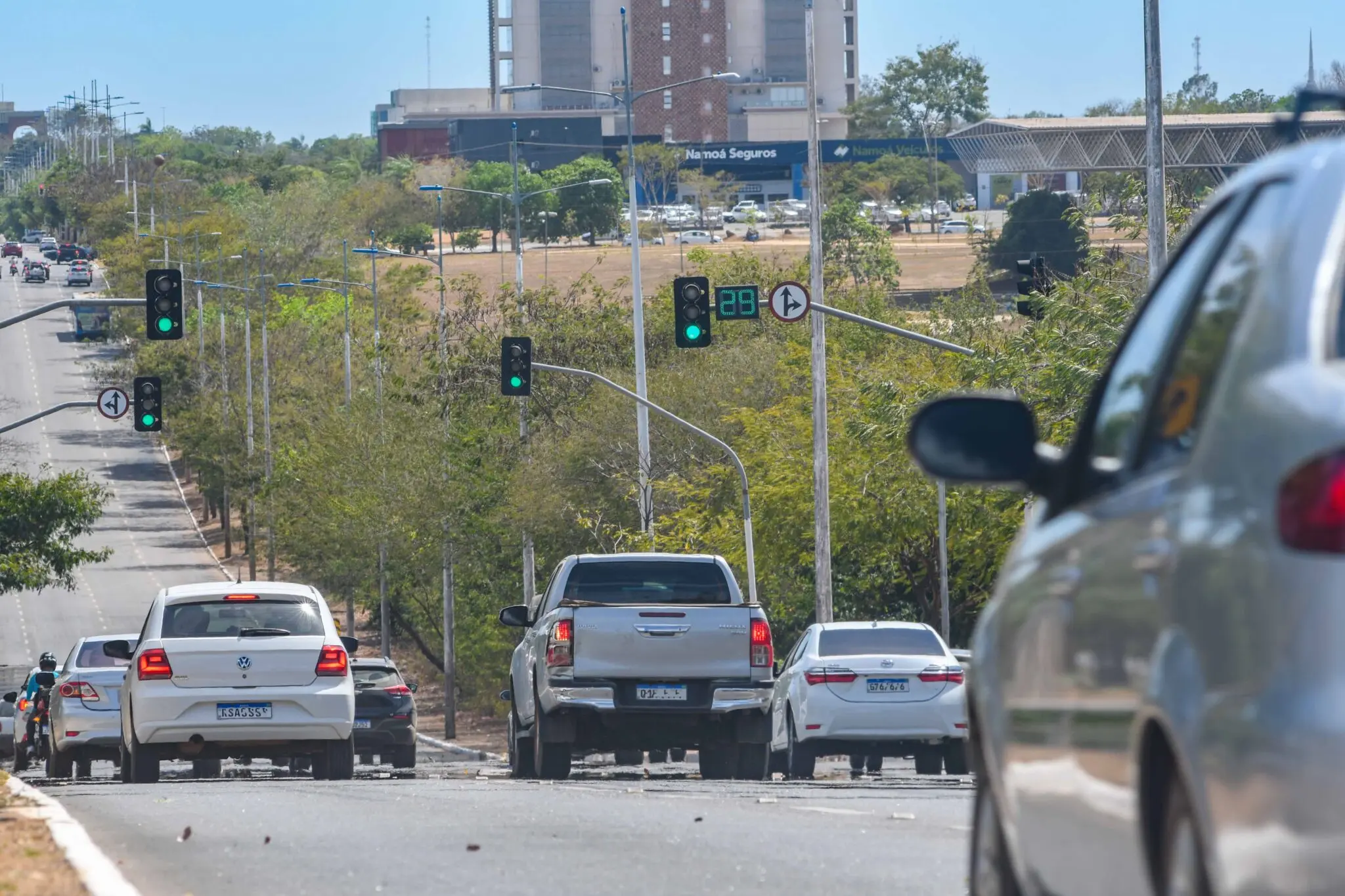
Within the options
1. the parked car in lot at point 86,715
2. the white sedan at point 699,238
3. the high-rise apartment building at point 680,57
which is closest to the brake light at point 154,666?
the parked car in lot at point 86,715

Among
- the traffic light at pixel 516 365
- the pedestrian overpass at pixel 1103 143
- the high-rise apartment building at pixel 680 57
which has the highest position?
the high-rise apartment building at pixel 680 57

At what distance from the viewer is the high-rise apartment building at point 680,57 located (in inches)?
7121

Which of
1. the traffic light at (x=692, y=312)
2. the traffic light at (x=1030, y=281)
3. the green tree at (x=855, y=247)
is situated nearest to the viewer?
the traffic light at (x=692, y=312)

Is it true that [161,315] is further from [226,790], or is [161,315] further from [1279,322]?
[1279,322]

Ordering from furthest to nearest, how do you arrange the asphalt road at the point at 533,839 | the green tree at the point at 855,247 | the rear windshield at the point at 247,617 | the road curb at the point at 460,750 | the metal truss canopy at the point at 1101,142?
the green tree at the point at 855,247, the metal truss canopy at the point at 1101,142, the road curb at the point at 460,750, the rear windshield at the point at 247,617, the asphalt road at the point at 533,839

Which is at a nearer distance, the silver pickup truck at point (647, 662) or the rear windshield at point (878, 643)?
the silver pickup truck at point (647, 662)

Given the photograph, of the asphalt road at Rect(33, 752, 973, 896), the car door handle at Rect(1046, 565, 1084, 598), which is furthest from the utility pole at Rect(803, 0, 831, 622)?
the car door handle at Rect(1046, 565, 1084, 598)

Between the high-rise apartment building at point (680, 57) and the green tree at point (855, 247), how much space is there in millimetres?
59182

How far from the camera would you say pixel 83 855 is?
9.12m

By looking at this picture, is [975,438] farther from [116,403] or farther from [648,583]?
[116,403]

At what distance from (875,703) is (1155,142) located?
8349mm

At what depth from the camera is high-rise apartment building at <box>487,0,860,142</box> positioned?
18088 centimetres

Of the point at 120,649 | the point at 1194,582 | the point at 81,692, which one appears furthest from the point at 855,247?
the point at 1194,582

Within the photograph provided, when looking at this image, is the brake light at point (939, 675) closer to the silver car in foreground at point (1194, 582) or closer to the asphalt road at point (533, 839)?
the asphalt road at point (533, 839)
